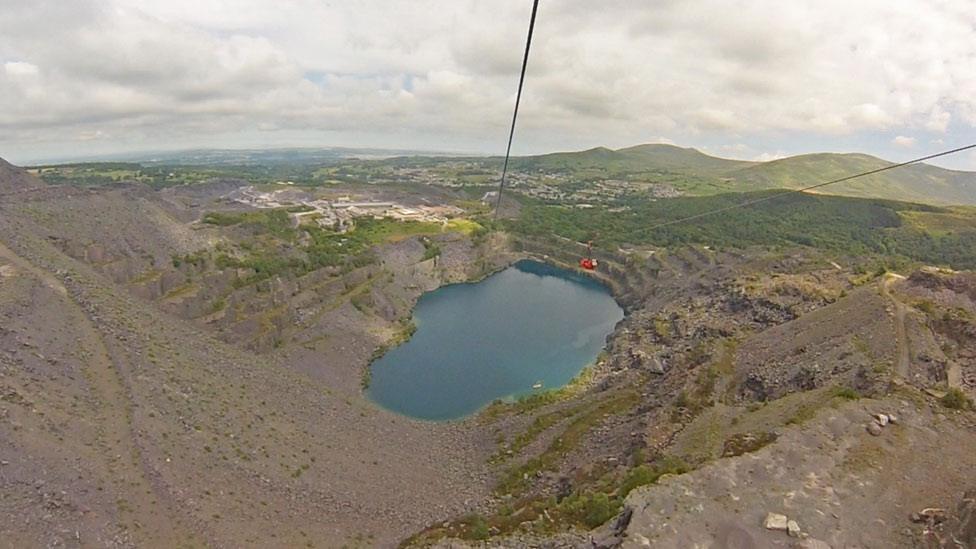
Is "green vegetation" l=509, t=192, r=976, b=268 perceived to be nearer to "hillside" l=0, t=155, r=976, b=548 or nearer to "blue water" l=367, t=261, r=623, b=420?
"blue water" l=367, t=261, r=623, b=420

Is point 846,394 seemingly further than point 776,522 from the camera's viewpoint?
Yes

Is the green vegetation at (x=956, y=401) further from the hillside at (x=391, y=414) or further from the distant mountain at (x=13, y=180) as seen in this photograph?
the distant mountain at (x=13, y=180)

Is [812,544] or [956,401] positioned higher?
[956,401]

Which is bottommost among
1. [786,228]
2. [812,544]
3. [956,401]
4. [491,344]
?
[491,344]

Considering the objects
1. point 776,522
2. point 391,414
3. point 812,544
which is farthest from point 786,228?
point 812,544

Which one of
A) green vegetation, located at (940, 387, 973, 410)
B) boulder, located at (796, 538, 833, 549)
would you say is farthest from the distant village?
boulder, located at (796, 538, 833, 549)

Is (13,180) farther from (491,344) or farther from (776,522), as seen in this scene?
(776,522)

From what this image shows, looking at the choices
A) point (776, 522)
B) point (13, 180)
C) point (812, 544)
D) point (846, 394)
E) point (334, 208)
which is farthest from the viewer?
point (334, 208)
